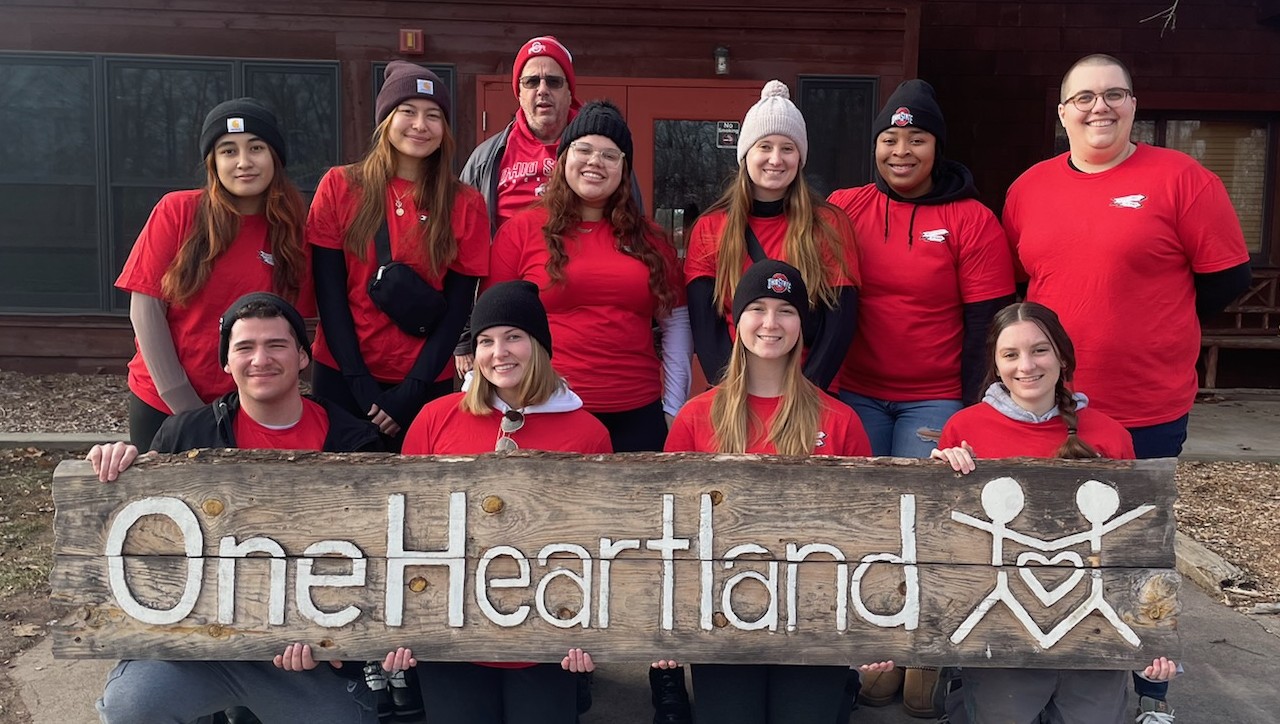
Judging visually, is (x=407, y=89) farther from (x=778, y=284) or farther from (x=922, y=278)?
(x=922, y=278)

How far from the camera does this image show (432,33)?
779 cm

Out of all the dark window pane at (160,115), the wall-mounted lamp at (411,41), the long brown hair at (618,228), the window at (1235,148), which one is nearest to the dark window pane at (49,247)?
the dark window pane at (160,115)

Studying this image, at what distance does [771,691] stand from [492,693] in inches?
31.5

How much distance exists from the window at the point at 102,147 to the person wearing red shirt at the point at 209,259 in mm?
4919

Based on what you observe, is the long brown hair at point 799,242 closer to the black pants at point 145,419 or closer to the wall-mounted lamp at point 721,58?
the black pants at point 145,419

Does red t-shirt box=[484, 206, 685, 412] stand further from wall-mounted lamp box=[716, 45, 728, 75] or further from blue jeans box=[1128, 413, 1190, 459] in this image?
wall-mounted lamp box=[716, 45, 728, 75]

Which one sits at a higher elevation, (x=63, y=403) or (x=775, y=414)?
(x=775, y=414)

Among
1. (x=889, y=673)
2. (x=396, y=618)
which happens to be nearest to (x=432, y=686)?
(x=396, y=618)

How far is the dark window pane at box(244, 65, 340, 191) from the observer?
7816mm

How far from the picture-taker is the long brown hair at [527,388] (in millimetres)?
2916

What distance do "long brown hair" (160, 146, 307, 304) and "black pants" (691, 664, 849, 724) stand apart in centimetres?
181

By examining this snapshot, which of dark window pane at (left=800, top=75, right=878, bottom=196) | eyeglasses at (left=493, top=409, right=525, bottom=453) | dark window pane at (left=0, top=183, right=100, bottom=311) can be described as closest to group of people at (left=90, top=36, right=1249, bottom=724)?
eyeglasses at (left=493, top=409, right=525, bottom=453)

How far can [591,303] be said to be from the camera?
340 cm

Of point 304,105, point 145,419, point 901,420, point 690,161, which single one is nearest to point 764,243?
point 901,420
